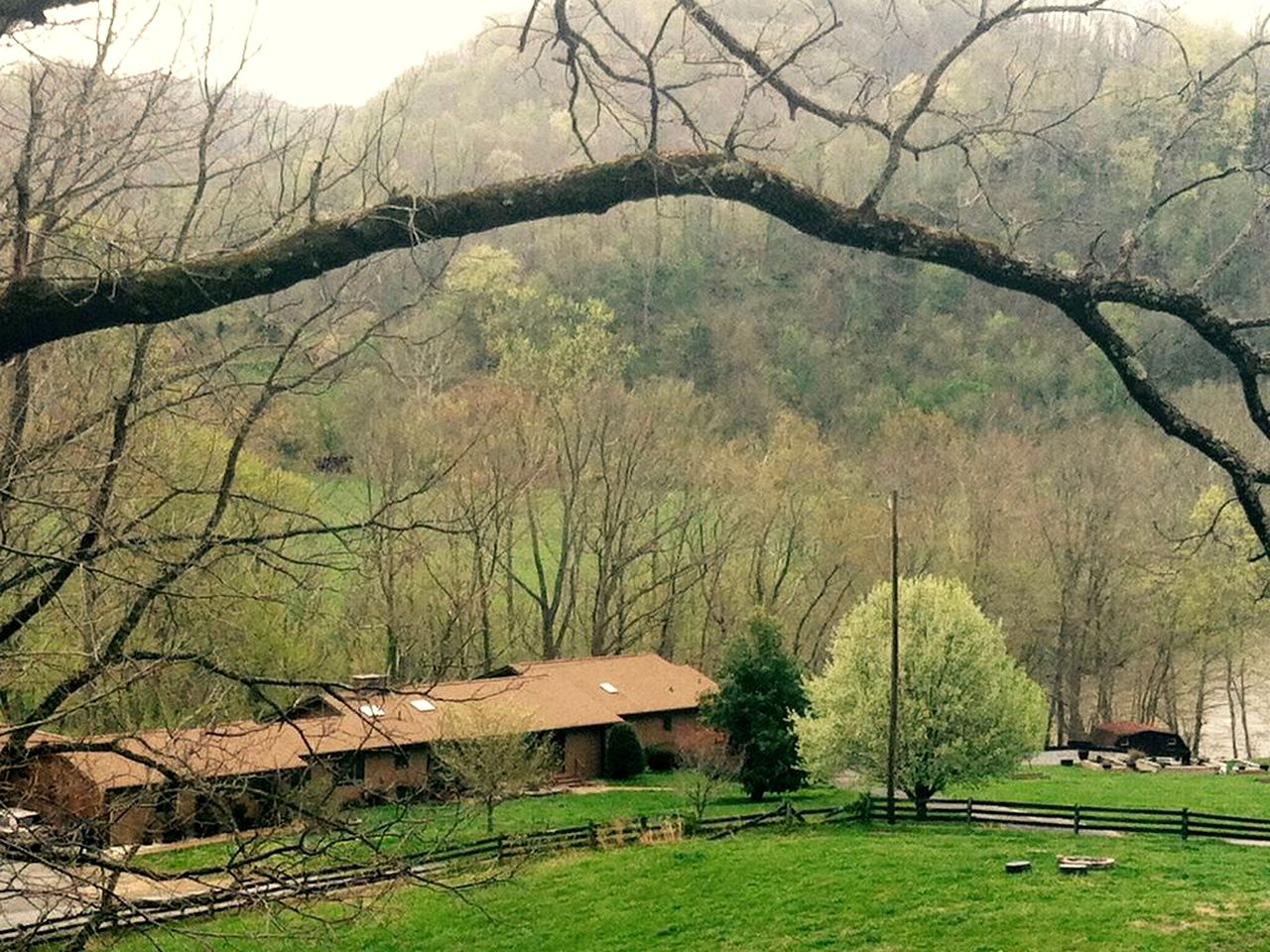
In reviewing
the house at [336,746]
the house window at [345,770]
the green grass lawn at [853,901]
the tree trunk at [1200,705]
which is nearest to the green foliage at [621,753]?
the house at [336,746]

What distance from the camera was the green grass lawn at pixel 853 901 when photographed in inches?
754

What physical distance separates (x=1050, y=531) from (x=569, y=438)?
1829 centimetres

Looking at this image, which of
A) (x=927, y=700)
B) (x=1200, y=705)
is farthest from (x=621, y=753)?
(x=1200, y=705)

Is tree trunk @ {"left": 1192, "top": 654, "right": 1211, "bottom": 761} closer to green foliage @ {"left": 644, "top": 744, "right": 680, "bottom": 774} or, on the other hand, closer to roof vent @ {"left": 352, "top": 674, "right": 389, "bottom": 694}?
green foliage @ {"left": 644, "top": 744, "right": 680, "bottom": 774}

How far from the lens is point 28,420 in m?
6.49

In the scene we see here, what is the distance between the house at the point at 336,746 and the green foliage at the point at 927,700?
24.0 feet

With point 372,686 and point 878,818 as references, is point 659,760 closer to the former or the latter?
point 878,818

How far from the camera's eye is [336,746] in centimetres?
3322

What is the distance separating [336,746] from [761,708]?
10.8 metres

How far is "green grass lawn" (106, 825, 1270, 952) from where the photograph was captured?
1914 cm

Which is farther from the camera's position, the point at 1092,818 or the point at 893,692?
the point at 893,692

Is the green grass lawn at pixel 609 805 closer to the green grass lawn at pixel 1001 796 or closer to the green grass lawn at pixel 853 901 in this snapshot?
the green grass lawn at pixel 1001 796

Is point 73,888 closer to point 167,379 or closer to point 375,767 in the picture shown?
point 167,379

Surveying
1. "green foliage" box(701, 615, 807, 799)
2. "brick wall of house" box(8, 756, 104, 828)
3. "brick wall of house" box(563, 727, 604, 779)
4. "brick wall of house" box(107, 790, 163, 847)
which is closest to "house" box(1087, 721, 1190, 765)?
"green foliage" box(701, 615, 807, 799)
